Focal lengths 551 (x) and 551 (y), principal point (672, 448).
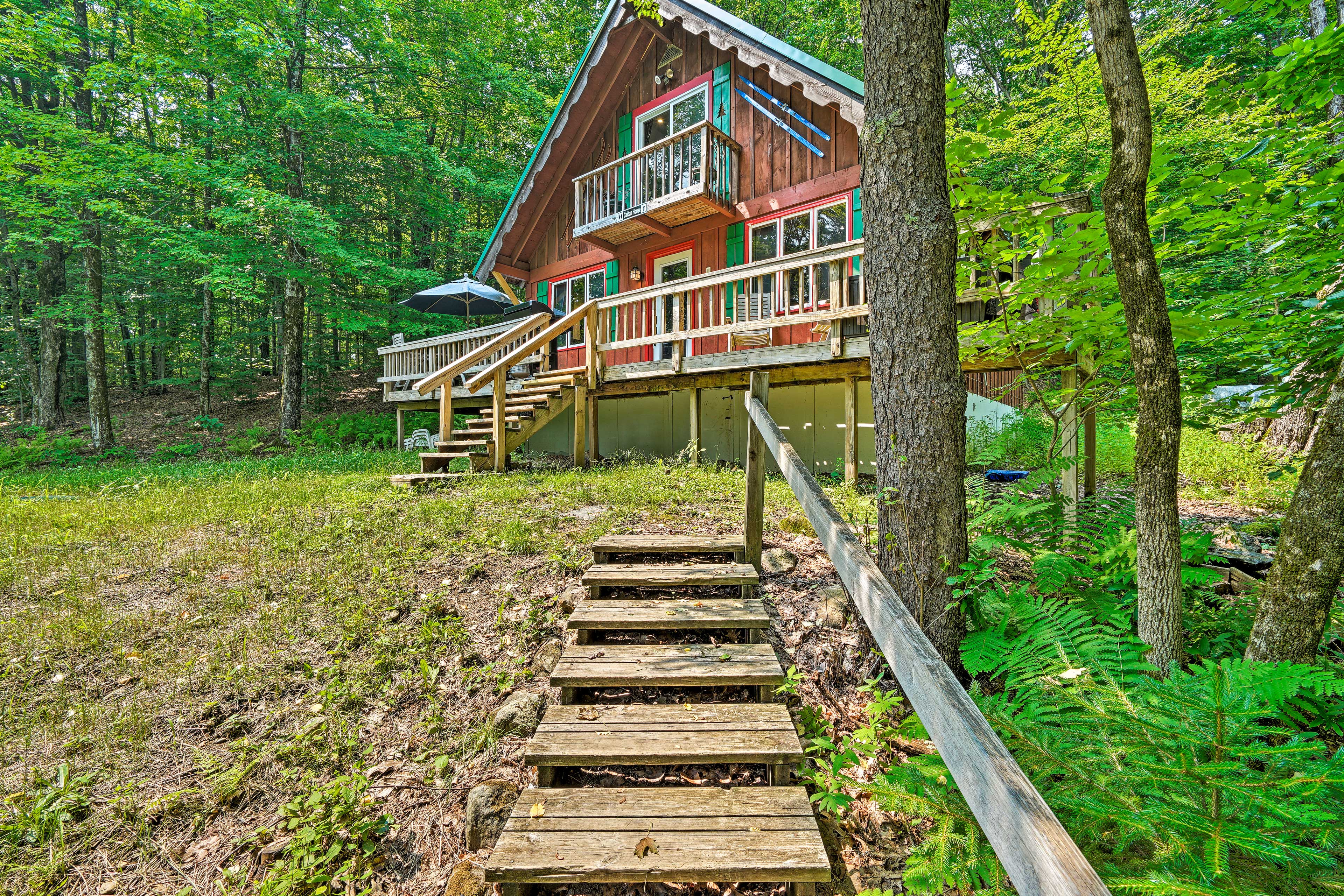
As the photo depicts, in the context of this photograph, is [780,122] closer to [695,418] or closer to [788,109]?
[788,109]

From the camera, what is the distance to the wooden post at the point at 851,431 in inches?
247

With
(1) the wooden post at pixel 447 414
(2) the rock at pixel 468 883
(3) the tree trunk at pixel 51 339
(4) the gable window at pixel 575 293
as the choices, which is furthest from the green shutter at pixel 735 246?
(3) the tree trunk at pixel 51 339

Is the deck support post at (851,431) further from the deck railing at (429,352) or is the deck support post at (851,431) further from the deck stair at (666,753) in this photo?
the deck railing at (429,352)

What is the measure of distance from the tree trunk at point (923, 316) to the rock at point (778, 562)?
3.79 ft

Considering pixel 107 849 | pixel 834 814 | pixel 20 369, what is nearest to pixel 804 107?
pixel 834 814

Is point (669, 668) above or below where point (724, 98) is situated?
below

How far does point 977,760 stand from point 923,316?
1.80m

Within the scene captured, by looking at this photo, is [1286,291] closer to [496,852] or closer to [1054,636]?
[1054,636]

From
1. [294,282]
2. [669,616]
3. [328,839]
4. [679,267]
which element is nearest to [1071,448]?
[669,616]

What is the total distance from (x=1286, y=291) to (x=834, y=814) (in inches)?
124

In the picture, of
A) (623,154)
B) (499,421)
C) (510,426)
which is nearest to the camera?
(499,421)

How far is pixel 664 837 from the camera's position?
6.01 ft

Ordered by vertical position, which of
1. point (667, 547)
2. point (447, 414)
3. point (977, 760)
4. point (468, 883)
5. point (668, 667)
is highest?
point (447, 414)

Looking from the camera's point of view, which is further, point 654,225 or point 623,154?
point 623,154
